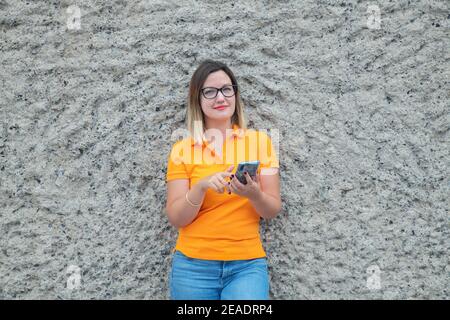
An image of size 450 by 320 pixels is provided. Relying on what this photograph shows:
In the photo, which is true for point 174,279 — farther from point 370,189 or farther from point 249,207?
point 370,189

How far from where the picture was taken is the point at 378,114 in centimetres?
219

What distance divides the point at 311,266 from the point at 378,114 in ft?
2.38

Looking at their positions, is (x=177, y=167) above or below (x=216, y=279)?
above

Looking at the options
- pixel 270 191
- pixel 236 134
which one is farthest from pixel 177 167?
pixel 270 191

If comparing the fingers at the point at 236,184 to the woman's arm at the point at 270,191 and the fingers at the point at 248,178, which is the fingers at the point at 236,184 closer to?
the fingers at the point at 248,178

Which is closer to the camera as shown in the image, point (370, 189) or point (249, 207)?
point (249, 207)

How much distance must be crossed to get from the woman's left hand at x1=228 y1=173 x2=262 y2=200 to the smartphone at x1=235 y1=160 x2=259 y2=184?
13 mm

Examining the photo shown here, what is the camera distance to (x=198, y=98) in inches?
79.6

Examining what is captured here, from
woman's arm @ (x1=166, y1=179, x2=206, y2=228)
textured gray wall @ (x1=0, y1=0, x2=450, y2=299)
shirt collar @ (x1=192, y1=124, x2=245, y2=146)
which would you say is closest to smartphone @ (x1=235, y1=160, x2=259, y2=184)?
woman's arm @ (x1=166, y1=179, x2=206, y2=228)

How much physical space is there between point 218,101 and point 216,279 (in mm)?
683

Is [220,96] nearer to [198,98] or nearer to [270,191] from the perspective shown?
[198,98]
